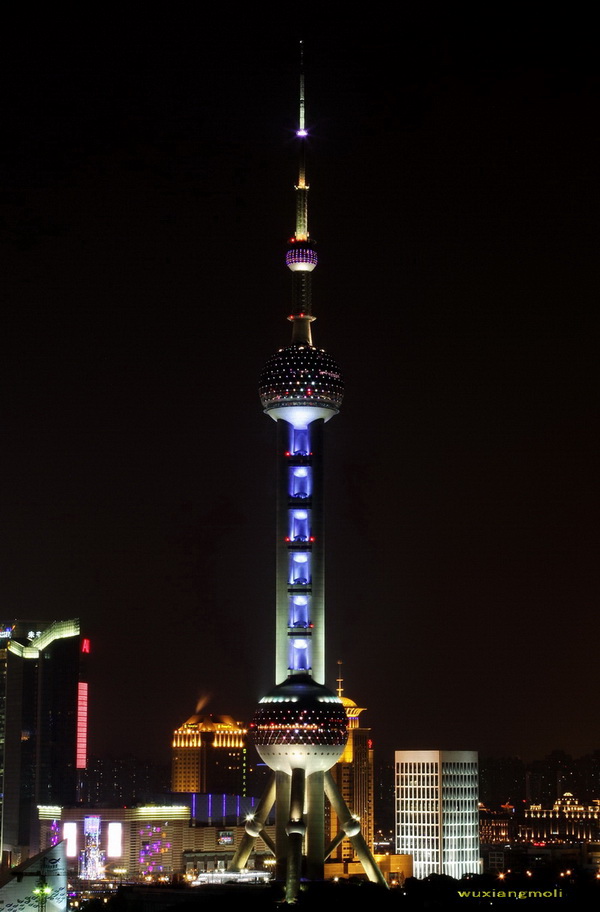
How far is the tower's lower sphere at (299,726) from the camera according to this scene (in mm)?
154250

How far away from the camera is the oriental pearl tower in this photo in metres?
154

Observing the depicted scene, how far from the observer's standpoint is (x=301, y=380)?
532 ft

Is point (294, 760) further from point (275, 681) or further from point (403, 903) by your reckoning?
point (403, 903)

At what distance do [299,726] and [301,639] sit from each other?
7.34 meters

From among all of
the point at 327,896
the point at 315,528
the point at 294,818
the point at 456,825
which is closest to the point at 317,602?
the point at 315,528

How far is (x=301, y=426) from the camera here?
533ft

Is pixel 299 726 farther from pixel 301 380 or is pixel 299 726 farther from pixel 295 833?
pixel 301 380

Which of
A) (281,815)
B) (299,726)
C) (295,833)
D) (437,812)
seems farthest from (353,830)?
(437,812)

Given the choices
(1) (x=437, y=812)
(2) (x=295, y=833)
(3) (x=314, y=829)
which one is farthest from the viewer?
(1) (x=437, y=812)

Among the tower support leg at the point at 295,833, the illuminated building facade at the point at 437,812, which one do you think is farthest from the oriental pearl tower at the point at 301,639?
the illuminated building facade at the point at 437,812

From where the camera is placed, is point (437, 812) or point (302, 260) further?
point (437, 812)

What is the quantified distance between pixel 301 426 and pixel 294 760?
2804 centimetres

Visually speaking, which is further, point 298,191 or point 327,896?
point 298,191

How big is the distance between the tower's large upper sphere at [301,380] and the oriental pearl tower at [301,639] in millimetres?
85
